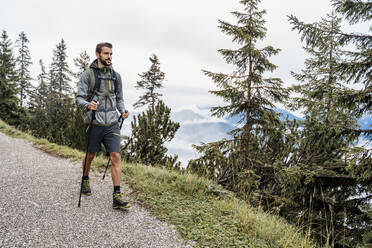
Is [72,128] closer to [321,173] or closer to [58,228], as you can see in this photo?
[58,228]

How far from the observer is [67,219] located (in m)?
2.81

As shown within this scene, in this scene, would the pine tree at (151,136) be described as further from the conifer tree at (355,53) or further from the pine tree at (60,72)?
the pine tree at (60,72)

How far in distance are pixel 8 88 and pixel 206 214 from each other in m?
24.8

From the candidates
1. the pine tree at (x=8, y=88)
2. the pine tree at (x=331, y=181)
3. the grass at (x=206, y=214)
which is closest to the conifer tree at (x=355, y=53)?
the pine tree at (x=331, y=181)

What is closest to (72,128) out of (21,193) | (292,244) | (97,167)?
(97,167)

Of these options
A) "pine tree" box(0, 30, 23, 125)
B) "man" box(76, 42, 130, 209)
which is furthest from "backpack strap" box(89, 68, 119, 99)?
"pine tree" box(0, 30, 23, 125)

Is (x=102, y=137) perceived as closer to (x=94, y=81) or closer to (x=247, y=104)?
(x=94, y=81)

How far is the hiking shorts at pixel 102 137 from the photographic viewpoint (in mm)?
3443

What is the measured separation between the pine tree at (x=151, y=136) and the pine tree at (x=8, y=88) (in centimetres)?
1917

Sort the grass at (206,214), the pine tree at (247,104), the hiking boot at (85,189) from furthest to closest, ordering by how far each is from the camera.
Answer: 1. the pine tree at (247,104)
2. the hiking boot at (85,189)
3. the grass at (206,214)

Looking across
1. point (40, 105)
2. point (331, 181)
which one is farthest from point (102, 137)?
point (40, 105)

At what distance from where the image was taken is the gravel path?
7.91ft

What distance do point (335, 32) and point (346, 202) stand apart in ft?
13.4

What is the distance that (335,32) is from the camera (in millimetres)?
4891
